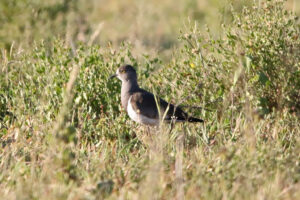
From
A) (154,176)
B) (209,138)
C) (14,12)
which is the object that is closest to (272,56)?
(209,138)

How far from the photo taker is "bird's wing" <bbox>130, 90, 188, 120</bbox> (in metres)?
5.87

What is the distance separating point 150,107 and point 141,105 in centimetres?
10

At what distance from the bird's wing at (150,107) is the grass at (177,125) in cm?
17

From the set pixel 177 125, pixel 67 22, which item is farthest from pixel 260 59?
pixel 67 22

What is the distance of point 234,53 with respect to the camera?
214 inches

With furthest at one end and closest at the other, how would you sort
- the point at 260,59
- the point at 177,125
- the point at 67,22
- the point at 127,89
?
the point at 67,22
the point at 127,89
the point at 177,125
the point at 260,59

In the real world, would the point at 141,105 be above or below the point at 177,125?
above

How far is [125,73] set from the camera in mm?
6289

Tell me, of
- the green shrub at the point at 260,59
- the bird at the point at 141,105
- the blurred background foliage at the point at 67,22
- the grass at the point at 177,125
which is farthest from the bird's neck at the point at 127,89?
the green shrub at the point at 260,59

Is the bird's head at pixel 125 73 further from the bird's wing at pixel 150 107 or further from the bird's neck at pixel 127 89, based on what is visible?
the bird's wing at pixel 150 107

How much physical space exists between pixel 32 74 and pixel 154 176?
146 inches

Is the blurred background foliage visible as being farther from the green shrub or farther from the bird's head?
the bird's head

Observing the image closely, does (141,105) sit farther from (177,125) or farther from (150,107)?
(177,125)

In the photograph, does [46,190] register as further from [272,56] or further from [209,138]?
[272,56]
